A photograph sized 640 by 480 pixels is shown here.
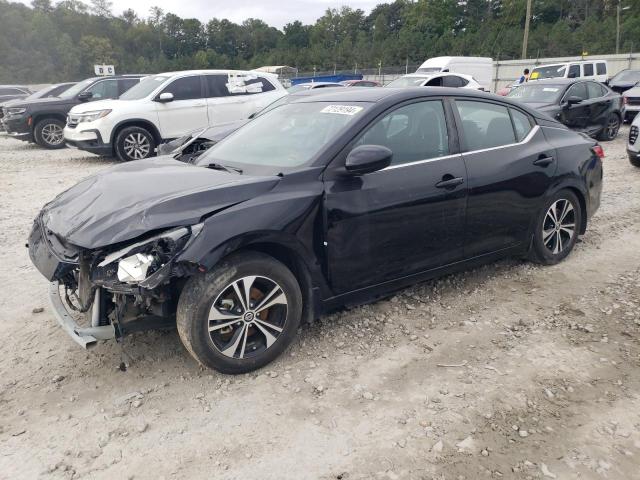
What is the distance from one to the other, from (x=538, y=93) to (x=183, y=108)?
7.91 meters

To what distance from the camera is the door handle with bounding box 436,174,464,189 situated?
12.6 ft

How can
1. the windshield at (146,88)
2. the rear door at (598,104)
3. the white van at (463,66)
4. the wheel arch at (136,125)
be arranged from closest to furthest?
the wheel arch at (136,125)
the windshield at (146,88)
the rear door at (598,104)
the white van at (463,66)

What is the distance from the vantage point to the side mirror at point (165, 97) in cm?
1071

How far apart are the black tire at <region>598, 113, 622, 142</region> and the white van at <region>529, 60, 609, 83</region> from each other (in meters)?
5.39

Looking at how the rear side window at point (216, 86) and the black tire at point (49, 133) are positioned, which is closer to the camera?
the rear side window at point (216, 86)

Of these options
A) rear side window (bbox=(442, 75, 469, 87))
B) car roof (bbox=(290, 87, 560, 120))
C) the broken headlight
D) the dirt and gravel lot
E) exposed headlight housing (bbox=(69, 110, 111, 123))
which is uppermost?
rear side window (bbox=(442, 75, 469, 87))

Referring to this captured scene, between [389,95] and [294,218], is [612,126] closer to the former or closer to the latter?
[389,95]

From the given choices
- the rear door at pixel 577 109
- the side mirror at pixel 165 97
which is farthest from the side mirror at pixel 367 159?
the rear door at pixel 577 109

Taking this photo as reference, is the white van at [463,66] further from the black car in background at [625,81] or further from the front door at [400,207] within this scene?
the front door at [400,207]

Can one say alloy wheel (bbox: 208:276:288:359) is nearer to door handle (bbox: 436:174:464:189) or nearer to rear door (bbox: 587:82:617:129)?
door handle (bbox: 436:174:464:189)

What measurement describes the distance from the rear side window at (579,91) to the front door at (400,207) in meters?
9.12

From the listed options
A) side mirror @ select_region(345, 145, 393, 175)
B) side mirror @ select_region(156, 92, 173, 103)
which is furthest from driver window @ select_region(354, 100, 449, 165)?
side mirror @ select_region(156, 92, 173, 103)

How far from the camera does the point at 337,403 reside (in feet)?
9.76

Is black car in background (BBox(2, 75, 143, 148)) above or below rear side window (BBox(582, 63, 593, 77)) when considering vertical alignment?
below
